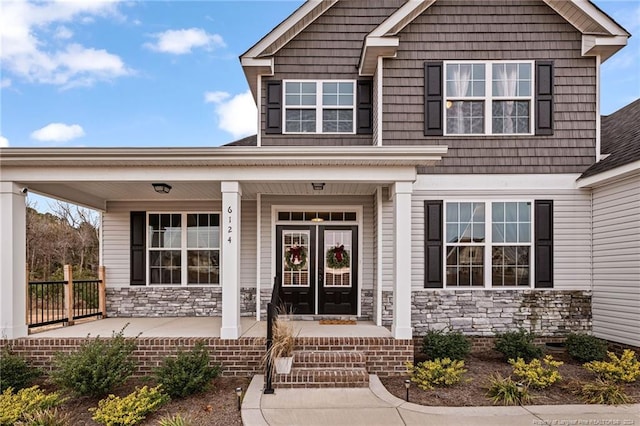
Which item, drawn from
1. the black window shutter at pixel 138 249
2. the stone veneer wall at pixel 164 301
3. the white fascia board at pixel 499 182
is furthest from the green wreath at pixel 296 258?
the black window shutter at pixel 138 249

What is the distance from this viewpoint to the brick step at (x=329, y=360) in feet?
18.2

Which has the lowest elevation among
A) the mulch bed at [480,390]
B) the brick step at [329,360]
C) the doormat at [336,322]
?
the mulch bed at [480,390]

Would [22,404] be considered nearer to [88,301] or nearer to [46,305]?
[46,305]

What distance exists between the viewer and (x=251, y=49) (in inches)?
300

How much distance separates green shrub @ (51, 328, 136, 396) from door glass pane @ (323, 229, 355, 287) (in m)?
4.05

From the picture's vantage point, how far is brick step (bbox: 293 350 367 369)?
556cm

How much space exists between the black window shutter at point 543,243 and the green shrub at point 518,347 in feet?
3.86


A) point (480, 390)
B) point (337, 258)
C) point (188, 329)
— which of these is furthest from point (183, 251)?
point (480, 390)

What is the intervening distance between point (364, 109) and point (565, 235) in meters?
4.47

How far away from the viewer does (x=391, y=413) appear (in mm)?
4418

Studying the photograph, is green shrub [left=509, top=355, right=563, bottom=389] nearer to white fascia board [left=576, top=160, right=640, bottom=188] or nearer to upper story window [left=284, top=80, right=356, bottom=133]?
white fascia board [left=576, top=160, right=640, bottom=188]

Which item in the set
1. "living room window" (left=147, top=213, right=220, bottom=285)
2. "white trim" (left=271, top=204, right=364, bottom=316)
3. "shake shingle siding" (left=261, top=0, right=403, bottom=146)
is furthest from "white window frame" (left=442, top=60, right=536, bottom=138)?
"living room window" (left=147, top=213, right=220, bottom=285)

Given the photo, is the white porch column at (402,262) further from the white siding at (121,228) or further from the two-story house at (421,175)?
the white siding at (121,228)

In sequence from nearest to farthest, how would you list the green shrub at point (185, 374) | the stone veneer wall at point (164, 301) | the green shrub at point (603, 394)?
the green shrub at point (603, 394) → the green shrub at point (185, 374) → the stone veneer wall at point (164, 301)
